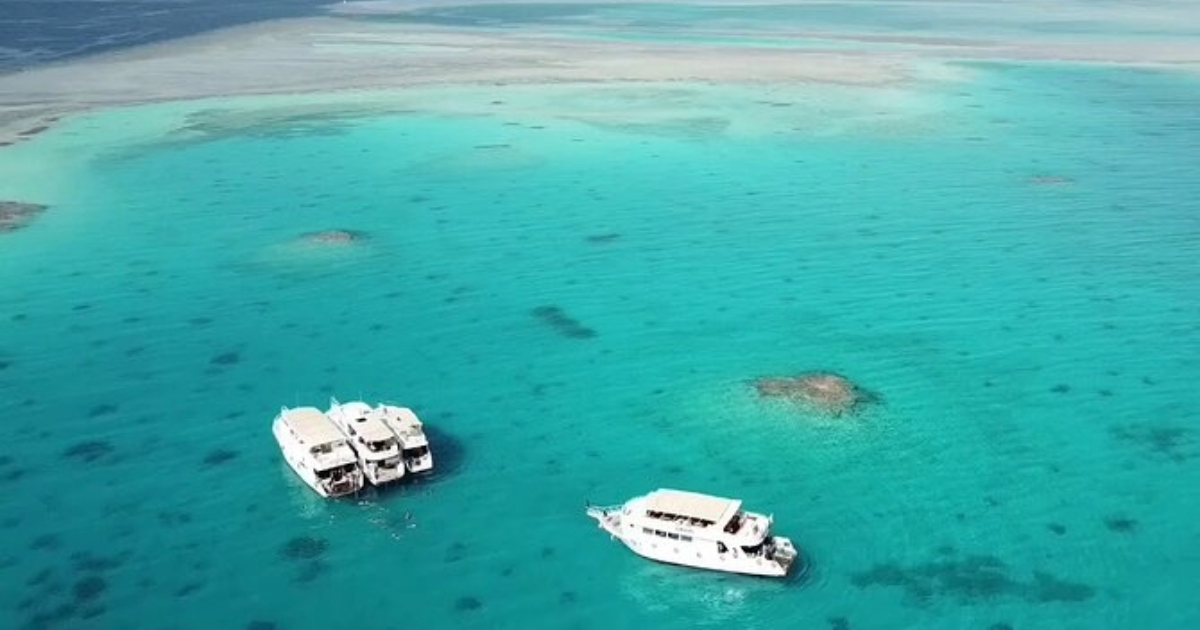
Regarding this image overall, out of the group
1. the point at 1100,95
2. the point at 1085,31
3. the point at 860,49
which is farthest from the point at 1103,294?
the point at 1085,31

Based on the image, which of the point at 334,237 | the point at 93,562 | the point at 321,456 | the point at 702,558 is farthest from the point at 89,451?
the point at 334,237

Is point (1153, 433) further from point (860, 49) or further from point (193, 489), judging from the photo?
point (860, 49)

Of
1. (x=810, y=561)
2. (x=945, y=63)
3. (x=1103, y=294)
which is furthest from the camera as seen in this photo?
(x=945, y=63)

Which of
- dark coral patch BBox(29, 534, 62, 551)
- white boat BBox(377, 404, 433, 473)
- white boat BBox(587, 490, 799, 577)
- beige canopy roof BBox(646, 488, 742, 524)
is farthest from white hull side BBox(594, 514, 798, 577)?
dark coral patch BBox(29, 534, 62, 551)

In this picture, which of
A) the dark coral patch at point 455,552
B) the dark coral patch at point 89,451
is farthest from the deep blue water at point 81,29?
the dark coral patch at point 455,552

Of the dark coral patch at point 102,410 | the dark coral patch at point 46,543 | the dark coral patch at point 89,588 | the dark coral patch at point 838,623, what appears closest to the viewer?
the dark coral patch at point 838,623

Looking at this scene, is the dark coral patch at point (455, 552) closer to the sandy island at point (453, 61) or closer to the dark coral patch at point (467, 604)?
the dark coral patch at point (467, 604)

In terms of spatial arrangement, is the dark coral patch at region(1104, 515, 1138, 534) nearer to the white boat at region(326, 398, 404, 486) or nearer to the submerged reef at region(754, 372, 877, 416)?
the submerged reef at region(754, 372, 877, 416)

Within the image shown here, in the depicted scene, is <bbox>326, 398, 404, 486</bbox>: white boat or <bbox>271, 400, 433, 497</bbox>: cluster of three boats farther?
<bbox>326, 398, 404, 486</bbox>: white boat
